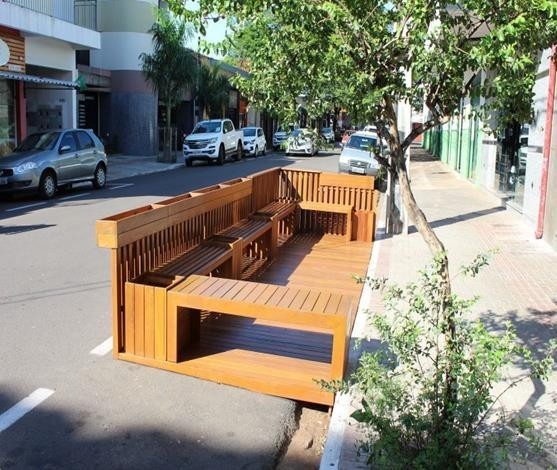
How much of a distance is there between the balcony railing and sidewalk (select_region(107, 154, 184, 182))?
5658 mm

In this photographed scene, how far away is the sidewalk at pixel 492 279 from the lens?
4273 millimetres

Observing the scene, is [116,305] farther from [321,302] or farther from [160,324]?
[321,302]

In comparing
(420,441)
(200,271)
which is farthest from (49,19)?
(420,441)

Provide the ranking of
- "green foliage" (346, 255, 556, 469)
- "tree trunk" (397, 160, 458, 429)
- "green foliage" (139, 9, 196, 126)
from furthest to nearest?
"green foliage" (139, 9, 196, 126) < "tree trunk" (397, 160, 458, 429) < "green foliage" (346, 255, 556, 469)

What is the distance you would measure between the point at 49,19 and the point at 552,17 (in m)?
20.7

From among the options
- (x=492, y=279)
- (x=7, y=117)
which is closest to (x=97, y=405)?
(x=492, y=279)

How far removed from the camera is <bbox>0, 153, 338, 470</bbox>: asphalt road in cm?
401

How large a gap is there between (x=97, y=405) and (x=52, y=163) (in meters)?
12.4

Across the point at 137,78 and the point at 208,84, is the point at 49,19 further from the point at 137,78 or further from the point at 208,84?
the point at 208,84

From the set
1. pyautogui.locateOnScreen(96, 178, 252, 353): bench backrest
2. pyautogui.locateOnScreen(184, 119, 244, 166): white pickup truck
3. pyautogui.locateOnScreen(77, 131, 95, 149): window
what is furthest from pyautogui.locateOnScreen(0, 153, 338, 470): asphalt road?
pyautogui.locateOnScreen(184, 119, 244, 166): white pickup truck

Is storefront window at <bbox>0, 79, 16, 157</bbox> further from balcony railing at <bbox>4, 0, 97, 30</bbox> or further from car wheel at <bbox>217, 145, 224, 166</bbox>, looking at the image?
car wheel at <bbox>217, 145, 224, 166</bbox>

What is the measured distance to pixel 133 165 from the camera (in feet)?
88.5

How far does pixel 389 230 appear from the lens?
1154cm

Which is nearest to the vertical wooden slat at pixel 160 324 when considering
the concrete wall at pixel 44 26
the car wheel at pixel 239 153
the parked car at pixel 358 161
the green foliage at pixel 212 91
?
the parked car at pixel 358 161
